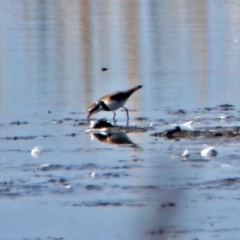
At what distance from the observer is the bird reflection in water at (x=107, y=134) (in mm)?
9930

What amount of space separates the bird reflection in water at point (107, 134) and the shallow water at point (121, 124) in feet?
0.38

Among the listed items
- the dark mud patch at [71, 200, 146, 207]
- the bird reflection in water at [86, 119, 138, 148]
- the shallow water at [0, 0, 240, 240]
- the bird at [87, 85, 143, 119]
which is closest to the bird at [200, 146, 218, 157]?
the shallow water at [0, 0, 240, 240]

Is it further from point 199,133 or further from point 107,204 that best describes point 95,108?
point 107,204

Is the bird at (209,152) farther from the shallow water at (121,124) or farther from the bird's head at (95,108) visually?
the bird's head at (95,108)

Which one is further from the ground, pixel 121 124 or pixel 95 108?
pixel 95 108

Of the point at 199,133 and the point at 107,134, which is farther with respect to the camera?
the point at 107,134

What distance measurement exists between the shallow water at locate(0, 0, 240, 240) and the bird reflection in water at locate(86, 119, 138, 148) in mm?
117

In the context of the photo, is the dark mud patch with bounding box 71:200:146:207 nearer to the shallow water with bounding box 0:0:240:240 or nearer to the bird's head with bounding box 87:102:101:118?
the shallow water with bounding box 0:0:240:240

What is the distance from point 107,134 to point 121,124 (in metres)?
0.69

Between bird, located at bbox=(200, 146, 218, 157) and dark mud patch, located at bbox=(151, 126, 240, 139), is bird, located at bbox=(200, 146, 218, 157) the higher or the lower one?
the higher one

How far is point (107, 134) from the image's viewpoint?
34.1ft

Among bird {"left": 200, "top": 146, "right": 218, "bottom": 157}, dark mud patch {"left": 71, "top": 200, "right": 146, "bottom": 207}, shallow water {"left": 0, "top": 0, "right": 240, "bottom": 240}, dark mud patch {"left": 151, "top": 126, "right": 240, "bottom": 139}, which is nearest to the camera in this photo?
shallow water {"left": 0, "top": 0, "right": 240, "bottom": 240}

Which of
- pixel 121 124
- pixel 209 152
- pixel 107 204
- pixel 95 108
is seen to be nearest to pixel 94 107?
pixel 95 108

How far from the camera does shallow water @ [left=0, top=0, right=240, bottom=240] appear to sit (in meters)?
6.75
